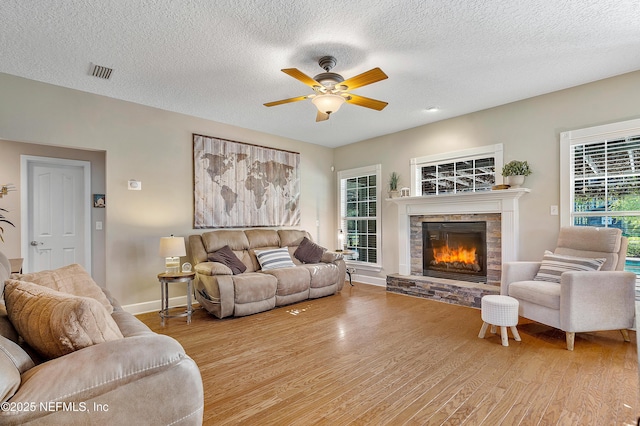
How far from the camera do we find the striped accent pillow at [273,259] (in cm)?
473

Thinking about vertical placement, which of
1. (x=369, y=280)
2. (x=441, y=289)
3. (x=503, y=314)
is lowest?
(x=369, y=280)

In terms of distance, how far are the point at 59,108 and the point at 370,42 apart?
347 cm

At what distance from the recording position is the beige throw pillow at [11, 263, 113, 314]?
80.0 inches

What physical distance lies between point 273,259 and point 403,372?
274cm

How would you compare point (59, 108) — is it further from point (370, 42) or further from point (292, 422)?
point (292, 422)

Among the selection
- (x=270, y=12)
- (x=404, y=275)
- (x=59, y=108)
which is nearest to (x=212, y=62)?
(x=270, y=12)

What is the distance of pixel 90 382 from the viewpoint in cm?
108

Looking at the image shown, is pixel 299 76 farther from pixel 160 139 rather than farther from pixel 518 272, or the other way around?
pixel 518 272

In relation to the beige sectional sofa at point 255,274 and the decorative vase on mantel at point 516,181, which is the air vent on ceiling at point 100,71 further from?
the decorative vase on mantel at point 516,181

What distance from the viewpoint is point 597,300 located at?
9.31ft

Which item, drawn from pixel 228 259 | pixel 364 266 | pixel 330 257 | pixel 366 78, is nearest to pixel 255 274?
pixel 228 259

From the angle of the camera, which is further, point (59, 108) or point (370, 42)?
point (59, 108)

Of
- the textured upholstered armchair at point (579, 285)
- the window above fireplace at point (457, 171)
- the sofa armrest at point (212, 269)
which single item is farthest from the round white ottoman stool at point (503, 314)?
the sofa armrest at point (212, 269)

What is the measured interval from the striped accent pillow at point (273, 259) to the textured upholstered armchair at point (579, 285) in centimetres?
283
